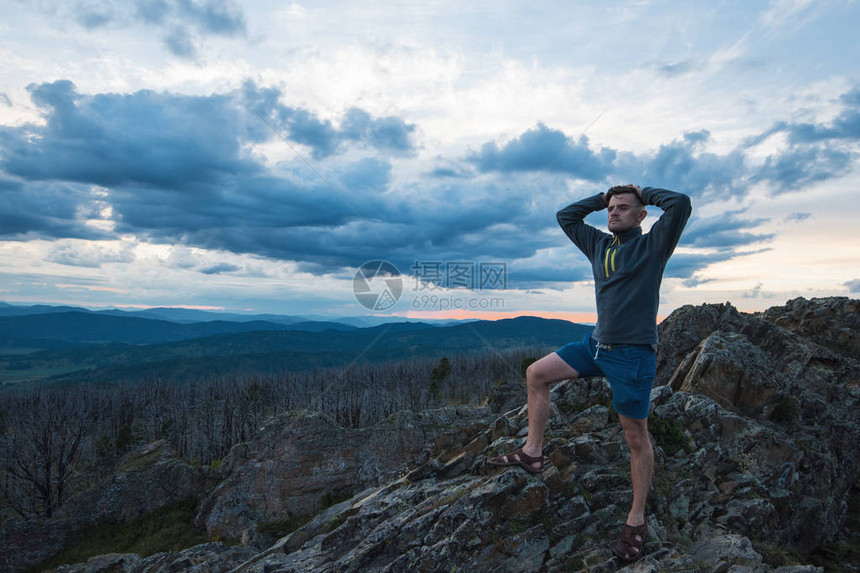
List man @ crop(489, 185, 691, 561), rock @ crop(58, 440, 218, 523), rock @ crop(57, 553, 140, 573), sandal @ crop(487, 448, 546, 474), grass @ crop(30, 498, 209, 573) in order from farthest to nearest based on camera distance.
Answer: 1. rock @ crop(58, 440, 218, 523)
2. grass @ crop(30, 498, 209, 573)
3. rock @ crop(57, 553, 140, 573)
4. sandal @ crop(487, 448, 546, 474)
5. man @ crop(489, 185, 691, 561)

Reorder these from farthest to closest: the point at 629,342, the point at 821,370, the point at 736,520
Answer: the point at 821,370 < the point at 736,520 < the point at 629,342

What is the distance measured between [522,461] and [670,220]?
458cm

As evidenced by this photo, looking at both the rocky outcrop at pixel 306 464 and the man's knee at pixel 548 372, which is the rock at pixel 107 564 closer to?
the rocky outcrop at pixel 306 464

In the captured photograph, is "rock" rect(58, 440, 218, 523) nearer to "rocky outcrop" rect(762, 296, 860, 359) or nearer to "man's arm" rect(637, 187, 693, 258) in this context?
"man's arm" rect(637, 187, 693, 258)

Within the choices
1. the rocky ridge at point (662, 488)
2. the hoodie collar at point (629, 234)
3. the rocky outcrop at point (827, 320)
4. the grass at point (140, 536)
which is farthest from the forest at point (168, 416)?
the hoodie collar at point (629, 234)

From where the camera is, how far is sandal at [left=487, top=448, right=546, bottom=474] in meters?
7.73

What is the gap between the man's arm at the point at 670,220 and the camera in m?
5.92

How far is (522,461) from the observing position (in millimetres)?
7801

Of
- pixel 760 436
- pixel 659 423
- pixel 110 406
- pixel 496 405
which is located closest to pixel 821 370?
pixel 760 436

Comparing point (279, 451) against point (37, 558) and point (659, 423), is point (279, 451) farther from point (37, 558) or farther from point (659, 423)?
point (659, 423)

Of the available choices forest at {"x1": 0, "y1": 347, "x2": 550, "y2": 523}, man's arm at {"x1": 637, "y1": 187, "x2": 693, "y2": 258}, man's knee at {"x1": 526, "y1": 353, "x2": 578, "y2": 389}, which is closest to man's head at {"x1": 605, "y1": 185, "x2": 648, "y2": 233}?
man's arm at {"x1": 637, "y1": 187, "x2": 693, "y2": 258}

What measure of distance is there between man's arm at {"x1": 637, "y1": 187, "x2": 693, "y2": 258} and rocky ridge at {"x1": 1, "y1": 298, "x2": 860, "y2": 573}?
4365 millimetres

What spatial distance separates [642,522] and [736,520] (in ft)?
12.8

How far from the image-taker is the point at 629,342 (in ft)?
20.5
